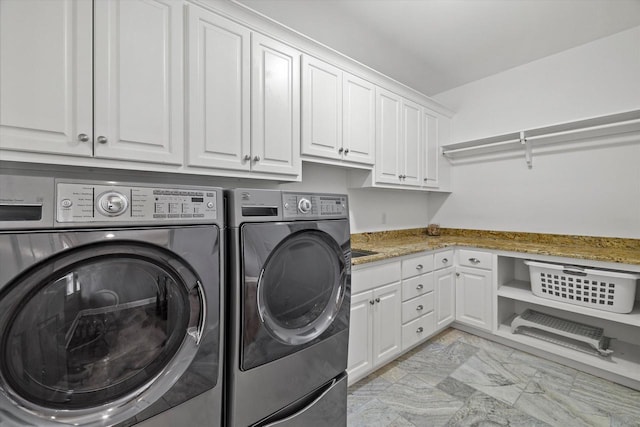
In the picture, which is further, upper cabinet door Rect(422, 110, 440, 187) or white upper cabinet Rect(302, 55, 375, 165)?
upper cabinet door Rect(422, 110, 440, 187)

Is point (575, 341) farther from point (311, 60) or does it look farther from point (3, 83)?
point (3, 83)

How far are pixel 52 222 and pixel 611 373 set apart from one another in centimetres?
318

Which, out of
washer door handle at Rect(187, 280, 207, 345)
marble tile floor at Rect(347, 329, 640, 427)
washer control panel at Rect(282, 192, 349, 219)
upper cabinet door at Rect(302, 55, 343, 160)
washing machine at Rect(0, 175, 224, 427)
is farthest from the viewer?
upper cabinet door at Rect(302, 55, 343, 160)

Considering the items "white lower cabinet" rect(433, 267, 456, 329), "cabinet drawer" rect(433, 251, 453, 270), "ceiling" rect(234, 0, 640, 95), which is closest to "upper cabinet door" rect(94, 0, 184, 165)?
"ceiling" rect(234, 0, 640, 95)

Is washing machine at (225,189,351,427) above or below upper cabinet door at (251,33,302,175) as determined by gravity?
below

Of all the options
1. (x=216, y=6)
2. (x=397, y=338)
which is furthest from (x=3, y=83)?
(x=397, y=338)

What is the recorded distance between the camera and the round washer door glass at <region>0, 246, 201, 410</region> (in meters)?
0.70

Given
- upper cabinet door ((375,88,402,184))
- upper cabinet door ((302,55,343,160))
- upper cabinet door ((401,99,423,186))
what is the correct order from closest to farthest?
upper cabinet door ((302,55,343,160)), upper cabinet door ((375,88,402,184)), upper cabinet door ((401,99,423,186))

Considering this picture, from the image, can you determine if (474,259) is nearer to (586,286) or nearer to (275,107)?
(586,286)

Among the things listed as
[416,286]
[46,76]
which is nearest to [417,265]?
[416,286]

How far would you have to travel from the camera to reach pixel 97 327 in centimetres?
79

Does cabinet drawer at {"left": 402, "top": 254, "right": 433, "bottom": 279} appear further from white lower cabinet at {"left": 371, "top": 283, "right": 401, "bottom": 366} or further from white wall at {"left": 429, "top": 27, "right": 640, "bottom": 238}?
white wall at {"left": 429, "top": 27, "right": 640, "bottom": 238}

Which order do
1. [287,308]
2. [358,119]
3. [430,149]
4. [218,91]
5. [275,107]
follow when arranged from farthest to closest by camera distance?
[430,149], [358,119], [275,107], [218,91], [287,308]

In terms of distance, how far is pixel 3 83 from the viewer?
1.02m
